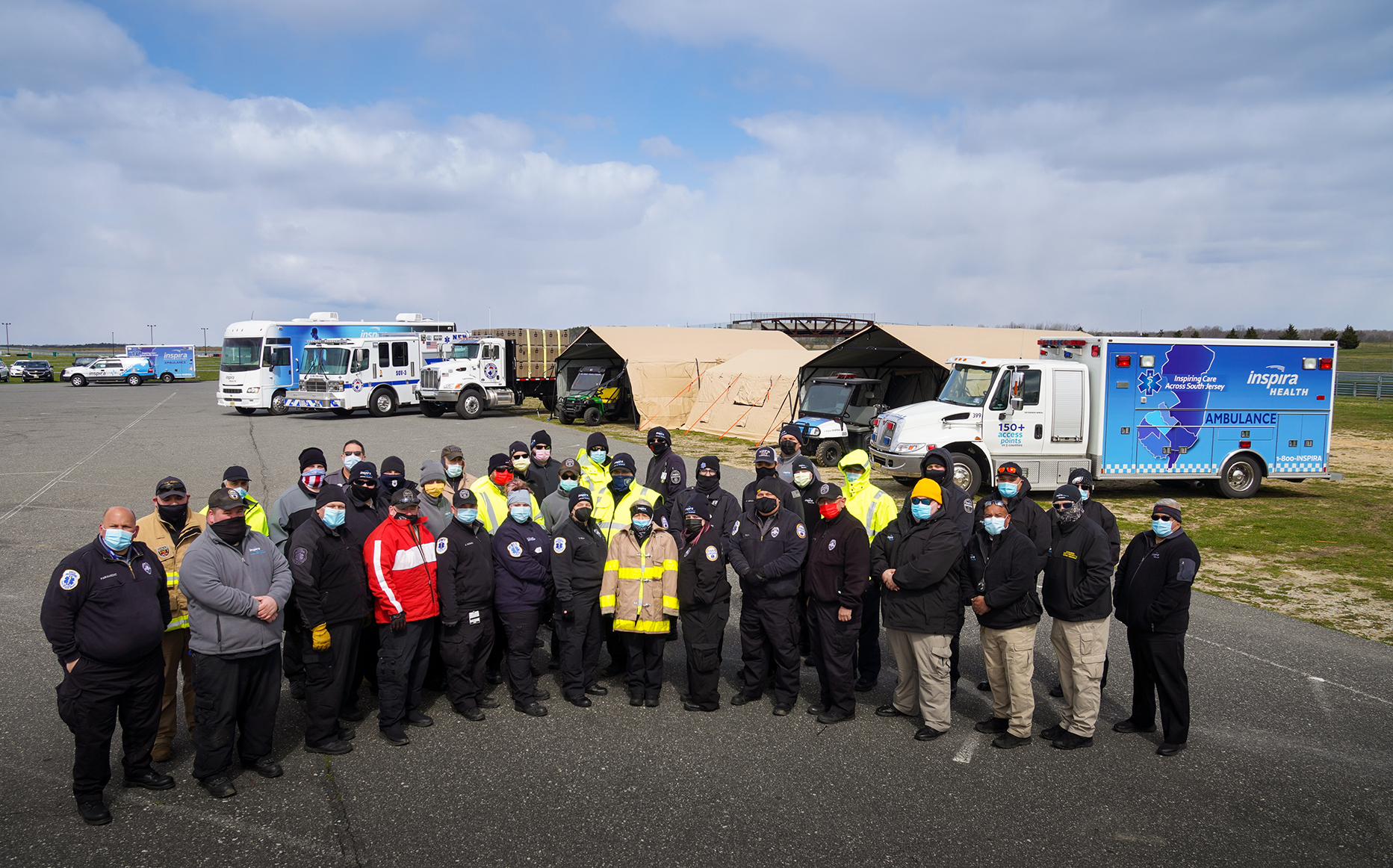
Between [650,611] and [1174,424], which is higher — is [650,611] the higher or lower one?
the lower one

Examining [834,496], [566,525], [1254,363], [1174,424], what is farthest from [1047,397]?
[566,525]

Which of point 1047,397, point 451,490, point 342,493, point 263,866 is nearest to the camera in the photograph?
point 263,866

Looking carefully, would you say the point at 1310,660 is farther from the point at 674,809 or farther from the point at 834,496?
the point at 674,809

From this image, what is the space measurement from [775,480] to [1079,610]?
2344 millimetres

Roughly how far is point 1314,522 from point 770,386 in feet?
44.2

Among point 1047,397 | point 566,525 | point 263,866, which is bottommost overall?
point 263,866

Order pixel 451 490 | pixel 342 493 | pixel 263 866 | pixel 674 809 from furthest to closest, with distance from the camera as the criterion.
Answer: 1. pixel 451 490
2. pixel 342 493
3. pixel 674 809
4. pixel 263 866

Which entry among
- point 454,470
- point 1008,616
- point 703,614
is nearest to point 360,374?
point 454,470

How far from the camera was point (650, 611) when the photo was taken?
629 cm

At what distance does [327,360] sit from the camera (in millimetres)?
29672

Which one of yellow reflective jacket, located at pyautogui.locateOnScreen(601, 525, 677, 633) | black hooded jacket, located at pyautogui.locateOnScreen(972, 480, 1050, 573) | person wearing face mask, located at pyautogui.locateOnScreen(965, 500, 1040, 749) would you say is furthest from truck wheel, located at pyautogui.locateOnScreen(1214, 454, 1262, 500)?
yellow reflective jacket, located at pyautogui.locateOnScreen(601, 525, 677, 633)

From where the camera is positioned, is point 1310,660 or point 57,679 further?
point 1310,660

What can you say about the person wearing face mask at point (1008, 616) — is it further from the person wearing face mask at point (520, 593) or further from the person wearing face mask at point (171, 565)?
the person wearing face mask at point (171, 565)

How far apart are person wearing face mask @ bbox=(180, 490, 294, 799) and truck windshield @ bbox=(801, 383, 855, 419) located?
16.2m
